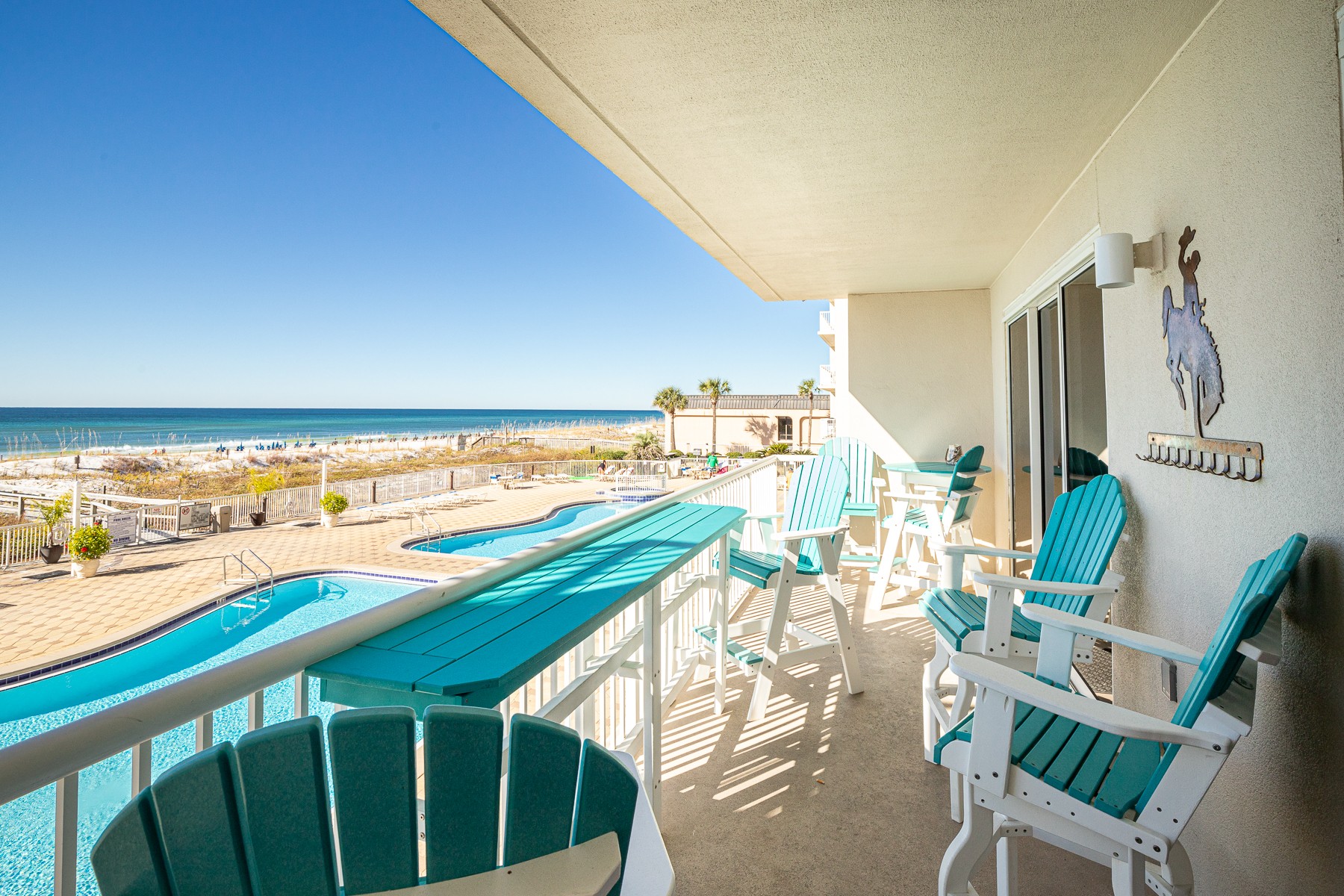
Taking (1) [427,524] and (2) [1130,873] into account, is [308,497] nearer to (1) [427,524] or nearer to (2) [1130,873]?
(1) [427,524]

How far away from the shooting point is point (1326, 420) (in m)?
1.29

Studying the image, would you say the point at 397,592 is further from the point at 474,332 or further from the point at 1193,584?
the point at 474,332

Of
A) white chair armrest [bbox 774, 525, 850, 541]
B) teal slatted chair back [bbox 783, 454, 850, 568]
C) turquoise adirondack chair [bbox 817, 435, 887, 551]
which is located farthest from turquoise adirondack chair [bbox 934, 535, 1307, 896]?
turquoise adirondack chair [bbox 817, 435, 887, 551]

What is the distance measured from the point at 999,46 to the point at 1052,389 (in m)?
2.34

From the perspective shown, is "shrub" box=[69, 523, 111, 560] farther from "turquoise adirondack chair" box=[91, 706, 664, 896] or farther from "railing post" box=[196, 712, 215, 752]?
"turquoise adirondack chair" box=[91, 706, 664, 896]

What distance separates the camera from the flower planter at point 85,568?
36.8ft

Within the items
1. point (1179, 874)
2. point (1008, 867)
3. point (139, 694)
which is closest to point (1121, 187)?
point (1179, 874)

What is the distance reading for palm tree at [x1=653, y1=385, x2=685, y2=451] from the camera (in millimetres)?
30125

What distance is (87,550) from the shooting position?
1111 cm

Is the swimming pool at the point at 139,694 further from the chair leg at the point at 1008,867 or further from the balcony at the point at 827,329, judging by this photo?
the balcony at the point at 827,329

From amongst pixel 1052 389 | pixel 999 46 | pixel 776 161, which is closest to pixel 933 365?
pixel 1052 389

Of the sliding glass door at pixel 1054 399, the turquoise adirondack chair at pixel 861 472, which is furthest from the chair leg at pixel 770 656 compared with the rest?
the turquoise adirondack chair at pixel 861 472

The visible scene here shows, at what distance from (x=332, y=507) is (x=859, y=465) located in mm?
13784

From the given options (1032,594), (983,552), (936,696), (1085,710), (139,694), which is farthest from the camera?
(139,694)
